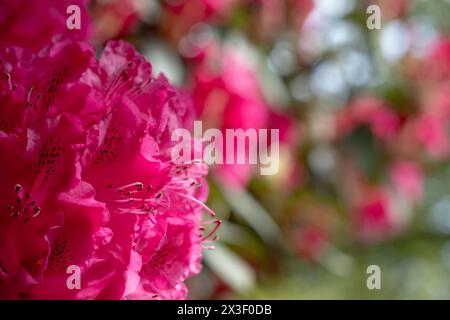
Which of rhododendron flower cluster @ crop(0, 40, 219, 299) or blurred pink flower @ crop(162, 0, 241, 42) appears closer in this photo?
rhododendron flower cluster @ crop(0, 40, 219, 299)

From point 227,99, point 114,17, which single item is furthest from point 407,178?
point 114,17

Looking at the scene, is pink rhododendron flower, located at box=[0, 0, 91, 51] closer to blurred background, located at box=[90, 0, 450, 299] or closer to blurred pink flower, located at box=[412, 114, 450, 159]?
blurred background, located at box=[90, 0, 450, 299]

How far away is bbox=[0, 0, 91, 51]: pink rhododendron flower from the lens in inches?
19.5

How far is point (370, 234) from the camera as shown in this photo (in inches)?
64.4

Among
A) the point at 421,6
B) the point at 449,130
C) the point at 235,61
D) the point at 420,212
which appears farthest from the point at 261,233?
the point at 420,212

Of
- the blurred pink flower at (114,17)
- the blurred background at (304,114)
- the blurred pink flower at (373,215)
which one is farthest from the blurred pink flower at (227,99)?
the blurred pink flower at (373,215)

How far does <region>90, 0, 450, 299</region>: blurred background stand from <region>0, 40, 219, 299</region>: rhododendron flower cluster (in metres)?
0.36

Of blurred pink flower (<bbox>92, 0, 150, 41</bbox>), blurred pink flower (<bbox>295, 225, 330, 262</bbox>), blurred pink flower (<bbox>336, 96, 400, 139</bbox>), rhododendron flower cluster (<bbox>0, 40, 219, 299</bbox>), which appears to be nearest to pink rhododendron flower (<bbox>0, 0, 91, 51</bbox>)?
rhododendron flower cluster (<bbox>0, 40, 219, 299</bbox>)

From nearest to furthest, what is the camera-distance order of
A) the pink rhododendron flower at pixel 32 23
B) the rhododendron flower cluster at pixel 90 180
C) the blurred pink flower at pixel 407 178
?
the rhododendron flower cluster at pixel 90 180 → the pink rhododendron flower at pixel 32 23 → the blurred pink flower at pixel 407 178

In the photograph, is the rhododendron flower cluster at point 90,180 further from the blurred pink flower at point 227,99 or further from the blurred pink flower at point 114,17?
the blurred pink flower at point 227,99

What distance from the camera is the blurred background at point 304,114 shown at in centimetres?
92

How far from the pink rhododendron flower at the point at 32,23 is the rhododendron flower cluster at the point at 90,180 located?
64 mm

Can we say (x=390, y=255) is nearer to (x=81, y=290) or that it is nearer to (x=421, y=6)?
(x=421, y=6)

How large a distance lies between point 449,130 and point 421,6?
0.50 meters
